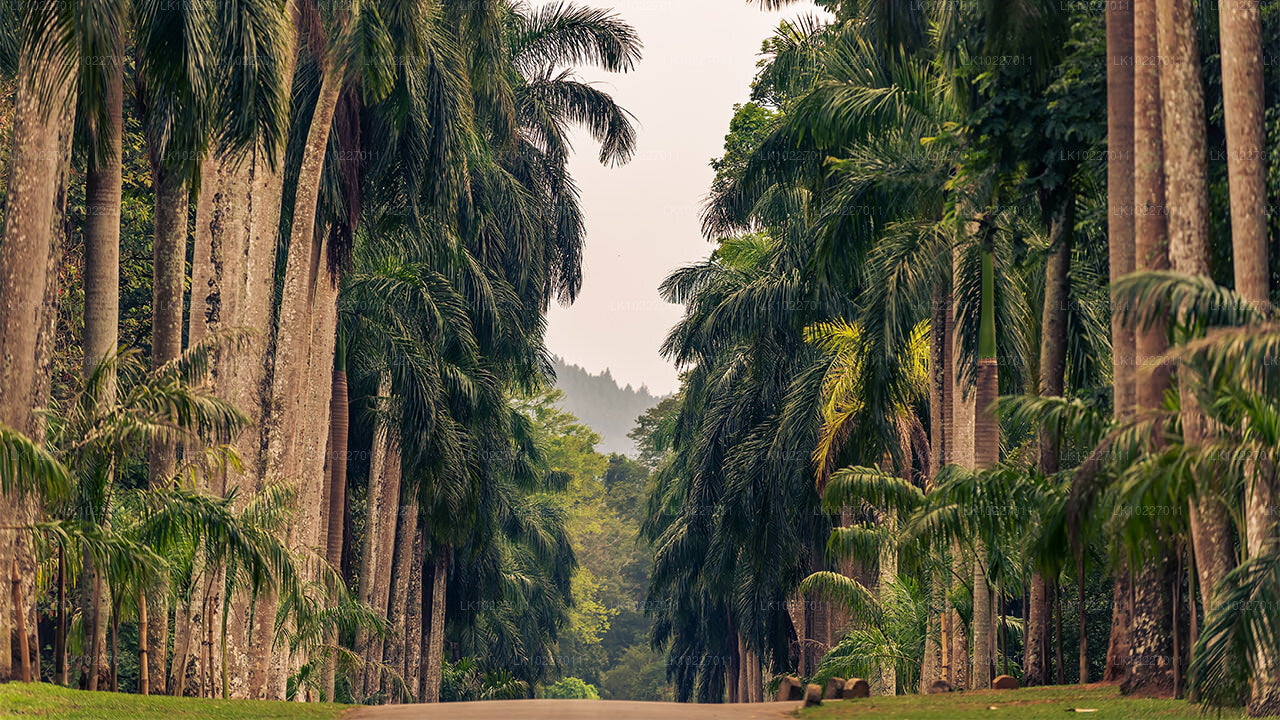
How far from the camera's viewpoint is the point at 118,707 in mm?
12008

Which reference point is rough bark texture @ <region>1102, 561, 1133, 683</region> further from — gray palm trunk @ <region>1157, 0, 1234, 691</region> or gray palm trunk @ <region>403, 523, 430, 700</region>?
gray palm trunk @ <region>403, 523, 430, 700</region>

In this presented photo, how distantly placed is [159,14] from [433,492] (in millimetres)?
14027

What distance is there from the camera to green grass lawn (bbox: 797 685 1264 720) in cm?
1099

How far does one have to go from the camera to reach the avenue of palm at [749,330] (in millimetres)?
11367

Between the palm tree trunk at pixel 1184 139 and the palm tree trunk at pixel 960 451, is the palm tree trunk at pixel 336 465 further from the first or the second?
the palm tree trunk at pixel 1184 139

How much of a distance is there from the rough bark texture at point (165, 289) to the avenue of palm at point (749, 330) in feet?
0.16

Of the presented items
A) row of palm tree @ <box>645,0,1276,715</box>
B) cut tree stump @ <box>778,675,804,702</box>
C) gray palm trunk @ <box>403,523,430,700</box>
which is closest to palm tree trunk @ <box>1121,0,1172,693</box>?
row of palm tree @ <box>645,0,1276,715</box>

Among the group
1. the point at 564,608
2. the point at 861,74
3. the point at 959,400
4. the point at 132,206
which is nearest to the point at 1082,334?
the point at 959,400

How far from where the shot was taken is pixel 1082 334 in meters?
17.8

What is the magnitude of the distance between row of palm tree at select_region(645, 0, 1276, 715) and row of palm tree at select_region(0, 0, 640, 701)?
5666 mm

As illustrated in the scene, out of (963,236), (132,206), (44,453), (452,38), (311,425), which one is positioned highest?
(452,38)

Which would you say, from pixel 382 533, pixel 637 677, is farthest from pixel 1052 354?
pixel 637 677

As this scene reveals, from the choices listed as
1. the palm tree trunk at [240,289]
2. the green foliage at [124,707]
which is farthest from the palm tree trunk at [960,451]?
the palm tree trunk at [240,289]

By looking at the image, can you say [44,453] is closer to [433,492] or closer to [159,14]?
[159,14]
